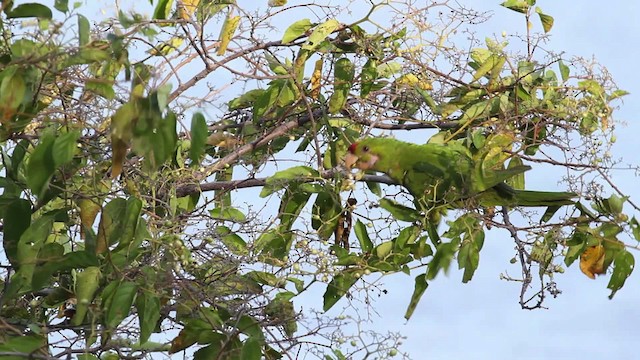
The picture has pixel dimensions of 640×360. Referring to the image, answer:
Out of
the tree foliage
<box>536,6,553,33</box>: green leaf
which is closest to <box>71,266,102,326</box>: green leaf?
the tree foliage

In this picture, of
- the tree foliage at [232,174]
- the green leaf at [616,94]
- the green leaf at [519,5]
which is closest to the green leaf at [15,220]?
the tree foliage at [232,174]

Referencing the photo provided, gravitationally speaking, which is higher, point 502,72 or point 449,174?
point 502,72

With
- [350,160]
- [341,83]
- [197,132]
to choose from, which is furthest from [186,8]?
[197,132]

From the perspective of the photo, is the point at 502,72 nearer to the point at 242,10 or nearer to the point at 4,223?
the point at 242,10

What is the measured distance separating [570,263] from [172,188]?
1.44 meters

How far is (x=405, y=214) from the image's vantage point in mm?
3539

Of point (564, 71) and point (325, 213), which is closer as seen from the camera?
point (325, 213)

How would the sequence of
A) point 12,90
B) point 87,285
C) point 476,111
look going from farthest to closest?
point 476,111
point 87,285
point 12,90

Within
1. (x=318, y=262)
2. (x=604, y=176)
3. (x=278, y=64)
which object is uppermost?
(x=278, y=64)

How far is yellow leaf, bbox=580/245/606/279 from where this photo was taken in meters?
3.75

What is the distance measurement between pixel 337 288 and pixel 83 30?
1350 mm

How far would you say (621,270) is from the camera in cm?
368

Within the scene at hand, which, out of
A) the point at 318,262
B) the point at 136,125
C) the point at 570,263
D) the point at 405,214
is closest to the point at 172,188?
the point at 318,262

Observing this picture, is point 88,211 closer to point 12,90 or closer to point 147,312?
point 147,312
